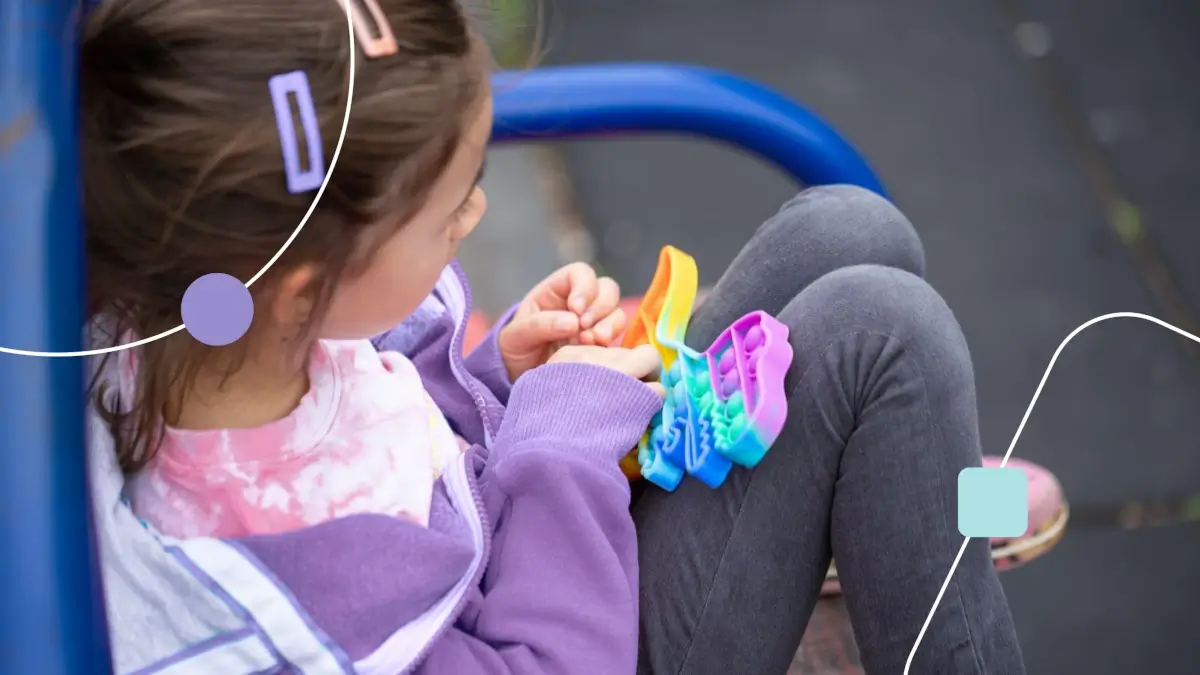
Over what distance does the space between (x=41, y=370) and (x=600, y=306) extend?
0.38 metres

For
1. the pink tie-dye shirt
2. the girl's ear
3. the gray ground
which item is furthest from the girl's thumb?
the gray ground

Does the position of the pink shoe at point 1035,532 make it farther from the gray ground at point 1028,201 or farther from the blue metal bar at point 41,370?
the blue metal bar at point 41,370

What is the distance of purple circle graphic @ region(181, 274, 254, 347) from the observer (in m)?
0.51

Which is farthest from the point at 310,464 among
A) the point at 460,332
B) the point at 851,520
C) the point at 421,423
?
the point at 851,520

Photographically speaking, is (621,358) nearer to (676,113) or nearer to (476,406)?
(476,406)

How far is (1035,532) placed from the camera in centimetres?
101

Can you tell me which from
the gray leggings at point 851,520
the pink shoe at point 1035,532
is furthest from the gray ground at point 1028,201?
the gray leggings at point 851,520

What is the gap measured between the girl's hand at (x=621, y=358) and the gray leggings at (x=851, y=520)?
0.08 metres

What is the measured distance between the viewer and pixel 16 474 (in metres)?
0.46

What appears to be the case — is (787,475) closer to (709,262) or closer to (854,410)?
(854,410)

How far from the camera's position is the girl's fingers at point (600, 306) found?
781mm

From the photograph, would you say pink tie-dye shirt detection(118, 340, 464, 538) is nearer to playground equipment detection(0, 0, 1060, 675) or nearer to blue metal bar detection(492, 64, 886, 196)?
playground equipment detection(0, 0, 1060, 675)

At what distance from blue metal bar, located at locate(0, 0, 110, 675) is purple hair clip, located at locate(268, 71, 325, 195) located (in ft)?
0.27

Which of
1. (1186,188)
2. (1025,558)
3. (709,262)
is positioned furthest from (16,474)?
(1186,188)
